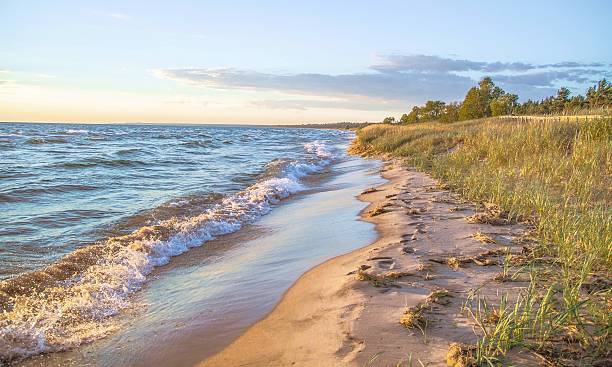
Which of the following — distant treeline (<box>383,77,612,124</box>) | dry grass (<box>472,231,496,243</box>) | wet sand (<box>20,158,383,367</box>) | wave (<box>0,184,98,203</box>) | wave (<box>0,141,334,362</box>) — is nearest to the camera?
wet sand (<box>20,158,383,367</box>)

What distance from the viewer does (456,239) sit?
18.5 ft

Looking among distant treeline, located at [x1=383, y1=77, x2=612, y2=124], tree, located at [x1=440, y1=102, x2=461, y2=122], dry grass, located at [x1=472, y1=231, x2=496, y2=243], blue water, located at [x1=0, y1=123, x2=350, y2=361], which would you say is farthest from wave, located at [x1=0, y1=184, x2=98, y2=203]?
tree, located at [x1=440, y1=102, x2=461, y2=122]

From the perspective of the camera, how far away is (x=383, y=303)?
148 inches

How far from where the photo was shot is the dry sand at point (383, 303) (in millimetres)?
3006

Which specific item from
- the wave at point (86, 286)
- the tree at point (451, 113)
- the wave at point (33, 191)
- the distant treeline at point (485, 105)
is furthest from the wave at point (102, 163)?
the tree at point (451, 113)

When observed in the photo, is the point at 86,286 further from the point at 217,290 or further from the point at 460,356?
the point at 460,356

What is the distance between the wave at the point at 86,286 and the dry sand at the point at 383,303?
153 cm

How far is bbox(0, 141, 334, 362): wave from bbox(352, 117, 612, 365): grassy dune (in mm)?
3487

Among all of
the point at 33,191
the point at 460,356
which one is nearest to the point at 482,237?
the point at 460,356

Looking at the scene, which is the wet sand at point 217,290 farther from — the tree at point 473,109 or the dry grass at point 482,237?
the tree at point 473,109

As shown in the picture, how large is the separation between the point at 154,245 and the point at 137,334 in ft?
9.18

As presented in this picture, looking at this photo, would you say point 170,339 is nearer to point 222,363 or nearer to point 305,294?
point 222,363

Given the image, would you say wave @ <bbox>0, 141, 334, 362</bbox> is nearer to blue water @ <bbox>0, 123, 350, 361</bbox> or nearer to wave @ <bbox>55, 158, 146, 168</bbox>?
blue water @ <bbox>0, 123, 350, 361</bbox>

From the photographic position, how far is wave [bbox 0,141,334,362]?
372cm
